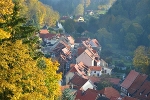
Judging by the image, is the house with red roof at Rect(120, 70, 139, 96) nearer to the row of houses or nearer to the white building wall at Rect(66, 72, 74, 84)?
the row of houses

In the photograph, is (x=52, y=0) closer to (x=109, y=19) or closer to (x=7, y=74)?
(x=109, y=19)

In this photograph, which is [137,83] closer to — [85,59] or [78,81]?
[78,81]

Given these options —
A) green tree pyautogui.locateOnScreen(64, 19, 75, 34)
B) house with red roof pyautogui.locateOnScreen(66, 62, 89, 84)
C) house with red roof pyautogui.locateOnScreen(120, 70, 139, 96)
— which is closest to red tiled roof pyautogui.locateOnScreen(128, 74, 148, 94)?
house with red roof pyautogui.locateOnScreen(120, 70, 139, 96)

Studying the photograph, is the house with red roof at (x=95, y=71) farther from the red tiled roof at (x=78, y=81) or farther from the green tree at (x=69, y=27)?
the green tree at (x=69, y=27)

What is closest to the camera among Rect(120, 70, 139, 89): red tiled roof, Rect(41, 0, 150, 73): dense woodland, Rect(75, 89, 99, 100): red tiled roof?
Rect(75, 89, 99, 100): red tiled roof

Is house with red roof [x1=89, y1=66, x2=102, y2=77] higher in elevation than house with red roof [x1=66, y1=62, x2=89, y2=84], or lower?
lower

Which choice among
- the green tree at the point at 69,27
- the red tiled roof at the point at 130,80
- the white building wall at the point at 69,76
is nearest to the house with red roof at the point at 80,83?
the white building wall at the point at 69,76

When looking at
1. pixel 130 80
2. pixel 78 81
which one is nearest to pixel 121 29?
pixel 130 80
